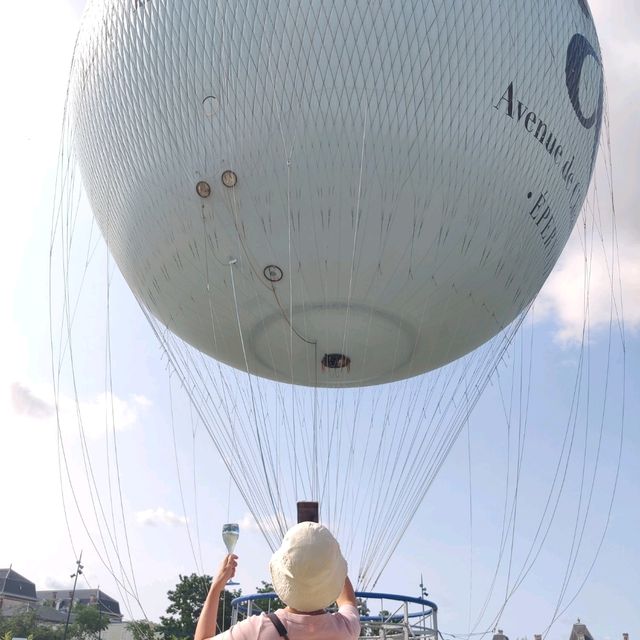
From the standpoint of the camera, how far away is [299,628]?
2.44 m

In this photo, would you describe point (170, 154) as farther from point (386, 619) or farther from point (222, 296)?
point (386, 619)

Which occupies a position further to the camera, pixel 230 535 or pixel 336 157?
pixel 336 157

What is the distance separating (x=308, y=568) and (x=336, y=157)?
27.9ft

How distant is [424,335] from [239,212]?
4065 mm

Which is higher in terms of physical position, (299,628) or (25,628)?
(25,628)

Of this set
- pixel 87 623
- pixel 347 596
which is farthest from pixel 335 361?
pixel 87 623

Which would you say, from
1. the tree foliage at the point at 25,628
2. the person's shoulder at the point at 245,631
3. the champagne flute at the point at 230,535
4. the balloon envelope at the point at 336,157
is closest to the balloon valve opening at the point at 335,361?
the balloon envelope at the point at 336,157

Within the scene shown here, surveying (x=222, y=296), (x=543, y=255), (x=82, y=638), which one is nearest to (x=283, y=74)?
(x=222, y=296)

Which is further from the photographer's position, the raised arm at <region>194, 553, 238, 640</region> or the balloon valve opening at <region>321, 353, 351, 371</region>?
the balloon valve opening at <region>321, 353, 351, 371</region>

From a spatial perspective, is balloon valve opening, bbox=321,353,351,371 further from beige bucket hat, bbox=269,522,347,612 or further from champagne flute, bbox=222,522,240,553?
beige bucket hat, bbox=269,522,347,612

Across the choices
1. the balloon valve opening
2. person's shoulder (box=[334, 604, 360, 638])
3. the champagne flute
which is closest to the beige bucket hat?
person's shoulder (box=[334, 604, 360, 638])

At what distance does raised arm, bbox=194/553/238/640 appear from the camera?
104 inches

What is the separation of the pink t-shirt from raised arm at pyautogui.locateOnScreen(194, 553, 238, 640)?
0.71 feet

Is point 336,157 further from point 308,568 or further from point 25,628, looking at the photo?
point 25,628
